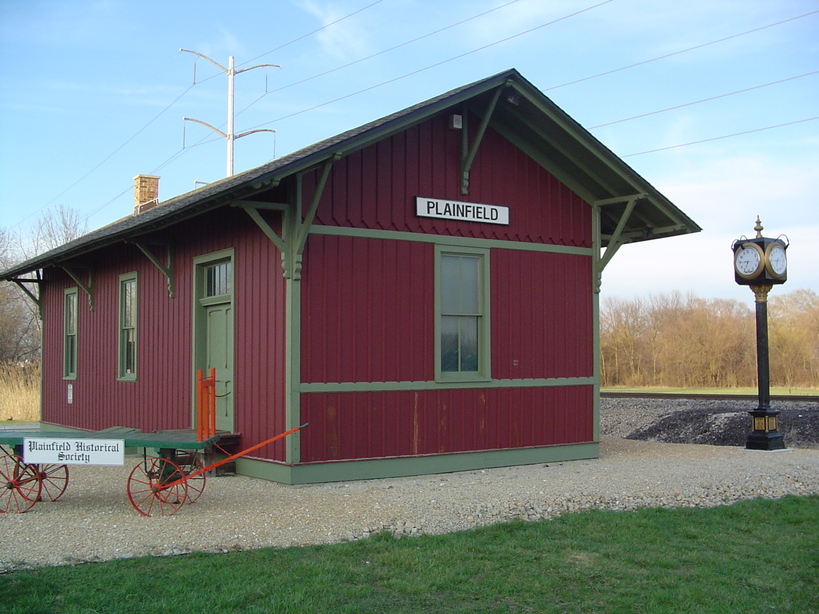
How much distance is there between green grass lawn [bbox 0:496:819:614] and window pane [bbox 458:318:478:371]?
4020mm

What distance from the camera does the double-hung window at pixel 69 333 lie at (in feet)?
57.4

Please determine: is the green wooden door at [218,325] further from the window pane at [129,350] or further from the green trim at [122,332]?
the window pane at [129,350]

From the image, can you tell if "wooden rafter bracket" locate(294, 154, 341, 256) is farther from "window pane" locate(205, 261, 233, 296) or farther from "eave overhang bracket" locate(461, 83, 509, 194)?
"eave overhang bracket" locate(461, 83, 509, 194)

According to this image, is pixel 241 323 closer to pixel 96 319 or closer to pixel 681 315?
pixel 96 319

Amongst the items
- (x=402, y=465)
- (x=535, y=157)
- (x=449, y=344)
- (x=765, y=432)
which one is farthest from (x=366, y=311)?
(x=765, y=432)

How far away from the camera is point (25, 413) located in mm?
24828

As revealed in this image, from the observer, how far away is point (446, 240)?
1180 centimetres

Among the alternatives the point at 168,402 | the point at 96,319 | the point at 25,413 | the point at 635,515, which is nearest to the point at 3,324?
the point at 25,413

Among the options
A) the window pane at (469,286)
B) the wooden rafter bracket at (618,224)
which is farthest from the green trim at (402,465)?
A: the wooden rafter bracket at (618,224)

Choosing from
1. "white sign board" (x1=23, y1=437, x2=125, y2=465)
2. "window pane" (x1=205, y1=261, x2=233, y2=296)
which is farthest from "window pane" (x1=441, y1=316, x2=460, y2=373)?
"white sign board" (x1=23, y1=437, x2=125, y2=465)

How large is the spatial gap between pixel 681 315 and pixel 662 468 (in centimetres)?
3726

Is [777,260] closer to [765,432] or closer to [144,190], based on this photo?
[765,432]

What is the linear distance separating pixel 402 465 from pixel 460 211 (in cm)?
351

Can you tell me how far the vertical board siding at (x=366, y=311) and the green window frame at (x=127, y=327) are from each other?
5369mm
